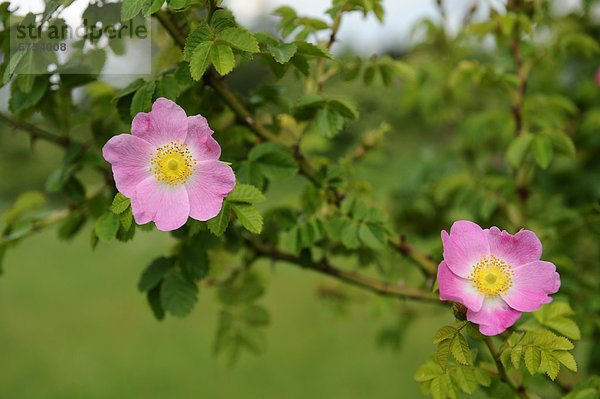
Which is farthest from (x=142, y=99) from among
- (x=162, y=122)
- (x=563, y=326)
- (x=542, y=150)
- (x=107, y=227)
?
(x=542, y=150)

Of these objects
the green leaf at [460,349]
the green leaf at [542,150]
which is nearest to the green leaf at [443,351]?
the green leaf at [460,349]

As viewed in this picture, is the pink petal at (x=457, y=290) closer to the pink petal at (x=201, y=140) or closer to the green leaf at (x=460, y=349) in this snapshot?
the green leaf at (x=460, y=349)

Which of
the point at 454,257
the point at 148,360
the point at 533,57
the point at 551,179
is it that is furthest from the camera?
the point at 148,360

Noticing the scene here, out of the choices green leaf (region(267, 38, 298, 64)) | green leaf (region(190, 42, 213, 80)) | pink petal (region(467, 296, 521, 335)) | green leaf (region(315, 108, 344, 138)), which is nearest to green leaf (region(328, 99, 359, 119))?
green leaf (region(315, 108, 344, 138))

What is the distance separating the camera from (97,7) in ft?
2.84

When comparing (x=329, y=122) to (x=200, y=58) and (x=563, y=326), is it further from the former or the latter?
(x=563, y=326)

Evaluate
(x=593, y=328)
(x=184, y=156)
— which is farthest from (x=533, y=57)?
(x=184, y=156)

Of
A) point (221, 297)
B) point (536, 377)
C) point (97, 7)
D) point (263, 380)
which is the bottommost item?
point (263, 380)

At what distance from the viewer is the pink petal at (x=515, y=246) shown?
2.31ft

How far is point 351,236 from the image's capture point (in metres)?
0.90

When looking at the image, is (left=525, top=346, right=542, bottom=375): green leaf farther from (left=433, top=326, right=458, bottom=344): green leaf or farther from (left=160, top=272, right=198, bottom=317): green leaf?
(left=160, top=272, right=198, bottom=317): green leaf

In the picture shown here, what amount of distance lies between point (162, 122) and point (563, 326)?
69 centimetres

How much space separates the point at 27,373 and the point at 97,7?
9.58ft

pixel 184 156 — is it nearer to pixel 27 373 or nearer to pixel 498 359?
pixel 498 359
